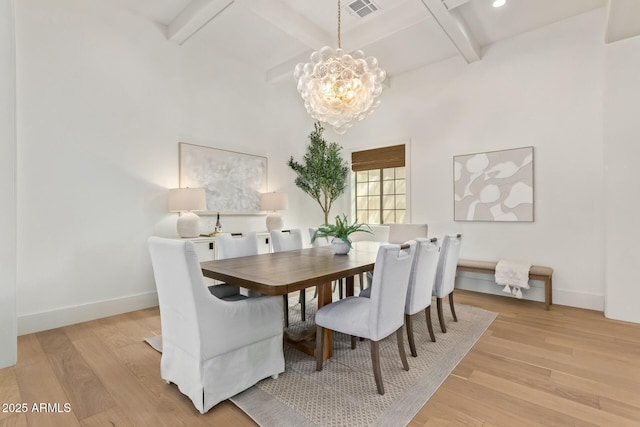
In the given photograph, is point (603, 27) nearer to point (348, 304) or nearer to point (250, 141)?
point (348, 304)

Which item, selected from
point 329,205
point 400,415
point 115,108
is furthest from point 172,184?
point 400,415

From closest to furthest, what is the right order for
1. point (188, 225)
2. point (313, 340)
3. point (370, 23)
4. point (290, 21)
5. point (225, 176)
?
point (313, 340), point (290, 21), point (188, 225), point (370, 23), point (225, 176)

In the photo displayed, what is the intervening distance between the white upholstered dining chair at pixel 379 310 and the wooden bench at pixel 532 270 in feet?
7.81

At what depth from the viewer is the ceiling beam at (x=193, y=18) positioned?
10.3ft

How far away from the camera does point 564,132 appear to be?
146 inches

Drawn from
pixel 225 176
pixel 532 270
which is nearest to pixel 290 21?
pixel 225 176

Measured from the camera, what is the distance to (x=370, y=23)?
12.4 feet

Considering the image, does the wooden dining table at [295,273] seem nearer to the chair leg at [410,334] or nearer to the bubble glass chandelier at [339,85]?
the chair leg at [410,334]

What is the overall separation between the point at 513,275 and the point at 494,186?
4.07 feet

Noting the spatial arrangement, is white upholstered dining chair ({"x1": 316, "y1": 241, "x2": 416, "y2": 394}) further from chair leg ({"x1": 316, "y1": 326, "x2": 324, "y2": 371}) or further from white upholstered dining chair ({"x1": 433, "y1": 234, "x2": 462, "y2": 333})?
white upholstered dining chair ({"x1": 433, "y1": 234, "x2": 462, "y2": 333})

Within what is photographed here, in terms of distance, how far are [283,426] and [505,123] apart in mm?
4423

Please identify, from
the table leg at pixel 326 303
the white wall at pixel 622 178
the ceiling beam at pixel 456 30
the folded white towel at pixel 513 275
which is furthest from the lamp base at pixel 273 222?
the white wall at pixel 622 178

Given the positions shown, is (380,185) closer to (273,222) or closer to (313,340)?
(273,222)

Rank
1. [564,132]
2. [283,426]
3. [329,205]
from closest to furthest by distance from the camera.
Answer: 1. [283,426]
2. [564,132]
3. [329,205]
